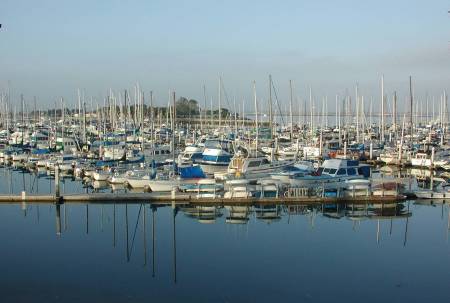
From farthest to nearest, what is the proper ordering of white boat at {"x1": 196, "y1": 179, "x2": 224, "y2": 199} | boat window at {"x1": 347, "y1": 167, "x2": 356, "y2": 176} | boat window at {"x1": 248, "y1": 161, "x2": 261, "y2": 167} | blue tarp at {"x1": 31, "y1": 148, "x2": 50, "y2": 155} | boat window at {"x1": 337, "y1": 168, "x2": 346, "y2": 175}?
blue tarp at {"x1": 31, "y1": 148, "x2": 50, "y2": 155} → boat window at {"x1": 248, "y1": 161, "x2": 261, "y2": 167} → boat window at {"x1": 347, "y1": 167, "x2": 356, "y2": 176} → boat window at {"x1": 337, "y1": 168, "x2": 346, "y2": 175} → white boat at {"x1": 196, "y1": 179, "x2": 224, "y2": 199}

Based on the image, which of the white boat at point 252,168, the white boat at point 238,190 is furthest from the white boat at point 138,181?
the white boat at point 238,190

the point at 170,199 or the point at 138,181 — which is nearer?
the point at 170,199

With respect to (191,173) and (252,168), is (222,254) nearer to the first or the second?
(191,173)

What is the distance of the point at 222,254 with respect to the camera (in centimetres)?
2061

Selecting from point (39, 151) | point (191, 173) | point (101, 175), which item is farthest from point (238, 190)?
point (39, 151)

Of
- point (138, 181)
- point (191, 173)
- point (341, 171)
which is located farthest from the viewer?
point (138, 181)

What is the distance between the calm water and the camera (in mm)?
16469

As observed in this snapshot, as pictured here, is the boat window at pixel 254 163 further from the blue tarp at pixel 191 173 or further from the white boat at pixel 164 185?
the white boat at pixel 164 185

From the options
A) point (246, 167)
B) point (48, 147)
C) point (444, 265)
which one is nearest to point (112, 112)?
point (48, 147)

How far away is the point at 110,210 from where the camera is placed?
93.4 feet

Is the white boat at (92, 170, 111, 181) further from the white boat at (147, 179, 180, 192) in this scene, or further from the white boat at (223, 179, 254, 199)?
the white boat at (223, 179, 254, 199)

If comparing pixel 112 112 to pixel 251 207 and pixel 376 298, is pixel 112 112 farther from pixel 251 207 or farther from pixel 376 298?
pixel 376 298

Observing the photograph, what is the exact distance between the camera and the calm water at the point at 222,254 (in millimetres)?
16469

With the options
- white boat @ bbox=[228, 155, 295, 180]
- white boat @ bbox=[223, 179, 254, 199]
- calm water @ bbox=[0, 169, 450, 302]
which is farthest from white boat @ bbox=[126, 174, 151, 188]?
white boat @ bbox=[223, 179, 254, 199]
